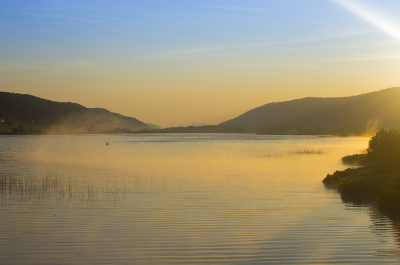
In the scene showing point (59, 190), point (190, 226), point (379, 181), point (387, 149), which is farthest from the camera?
point (387, 149)

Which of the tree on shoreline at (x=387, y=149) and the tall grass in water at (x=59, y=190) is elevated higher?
the tree on shoreline at (x=387, y=149)

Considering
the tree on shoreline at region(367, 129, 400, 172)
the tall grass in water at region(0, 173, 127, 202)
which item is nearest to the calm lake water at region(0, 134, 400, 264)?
the tall grass in water at region(0, 173, 127, 202)

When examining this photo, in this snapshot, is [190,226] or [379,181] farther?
[379,181]

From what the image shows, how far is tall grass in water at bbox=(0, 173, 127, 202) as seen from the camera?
26.2m

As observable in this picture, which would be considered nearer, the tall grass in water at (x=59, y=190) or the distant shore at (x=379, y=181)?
the distant shore at (x=379, y=181)

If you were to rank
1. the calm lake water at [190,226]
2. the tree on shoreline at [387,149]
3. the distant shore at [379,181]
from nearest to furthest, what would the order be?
the calm lake water at [190,226] < the distant shore at [379,181] < the tree on shoreline at [387,149]

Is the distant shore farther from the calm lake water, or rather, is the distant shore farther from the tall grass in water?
the tall grass in water

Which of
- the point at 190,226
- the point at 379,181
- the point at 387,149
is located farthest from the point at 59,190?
the point at 387,149

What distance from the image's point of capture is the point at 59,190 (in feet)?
95.9

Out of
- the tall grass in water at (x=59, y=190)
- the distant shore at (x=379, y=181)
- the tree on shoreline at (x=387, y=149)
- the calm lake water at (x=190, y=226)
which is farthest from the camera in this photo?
the tree on shoreline at (x=387, y=149)

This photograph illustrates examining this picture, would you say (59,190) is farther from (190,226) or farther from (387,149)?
(387,149)

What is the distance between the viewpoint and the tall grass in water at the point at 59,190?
2616 cm

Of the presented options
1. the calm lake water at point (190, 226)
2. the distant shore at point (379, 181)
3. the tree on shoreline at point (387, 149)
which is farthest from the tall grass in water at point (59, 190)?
the tree on shoreline at point (387, 149)

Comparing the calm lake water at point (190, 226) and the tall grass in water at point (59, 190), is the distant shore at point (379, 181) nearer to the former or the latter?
the calm lake water at point (190, 226)
